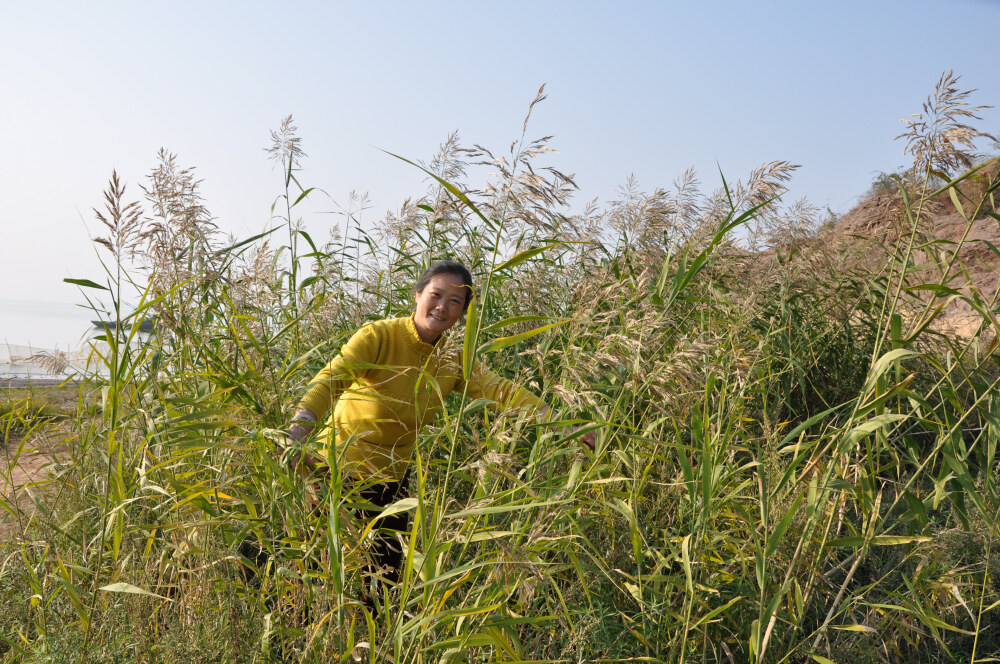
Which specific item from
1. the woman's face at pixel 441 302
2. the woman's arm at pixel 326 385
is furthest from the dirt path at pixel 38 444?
the woman's face at pixel 441 302

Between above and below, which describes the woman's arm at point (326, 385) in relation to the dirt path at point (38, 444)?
above

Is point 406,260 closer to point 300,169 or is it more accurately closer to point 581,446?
point 300,169

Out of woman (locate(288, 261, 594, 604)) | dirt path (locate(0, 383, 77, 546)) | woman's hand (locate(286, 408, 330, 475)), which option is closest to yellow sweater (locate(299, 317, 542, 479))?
woman (locate(288, 261, 594, 604))

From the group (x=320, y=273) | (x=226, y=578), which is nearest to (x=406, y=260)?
(x=320, y=273)

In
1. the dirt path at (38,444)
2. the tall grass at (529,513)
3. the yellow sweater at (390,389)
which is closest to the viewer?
the tall grass at (529,513)

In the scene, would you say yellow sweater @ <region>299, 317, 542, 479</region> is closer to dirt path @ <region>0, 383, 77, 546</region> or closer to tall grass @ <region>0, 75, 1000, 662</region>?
tall grass @ <region>0, 75, 1000, 662</region>

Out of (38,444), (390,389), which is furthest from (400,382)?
(38,444)

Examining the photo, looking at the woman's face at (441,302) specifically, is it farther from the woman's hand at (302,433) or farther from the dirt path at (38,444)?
the dirt path at (38,444)

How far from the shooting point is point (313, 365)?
340 centimetres

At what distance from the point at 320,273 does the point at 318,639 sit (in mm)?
2498

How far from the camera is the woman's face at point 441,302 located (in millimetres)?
2893

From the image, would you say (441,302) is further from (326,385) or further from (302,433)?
(302,433)

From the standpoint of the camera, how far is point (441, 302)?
114 inches

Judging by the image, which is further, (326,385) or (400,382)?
(400,382)
